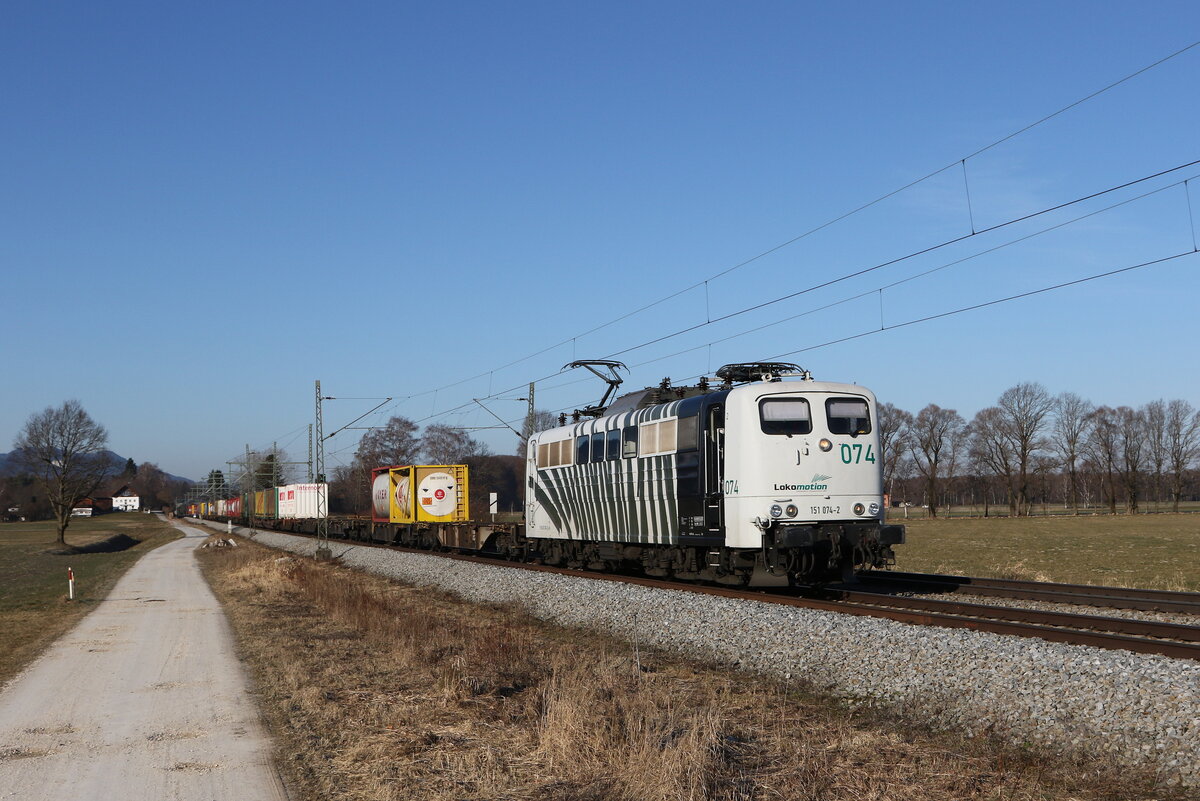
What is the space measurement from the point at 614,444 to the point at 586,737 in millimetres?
15122

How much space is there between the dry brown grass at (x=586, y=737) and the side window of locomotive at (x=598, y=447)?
9.48m

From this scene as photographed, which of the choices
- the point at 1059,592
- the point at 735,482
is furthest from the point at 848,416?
the point at 1059,592

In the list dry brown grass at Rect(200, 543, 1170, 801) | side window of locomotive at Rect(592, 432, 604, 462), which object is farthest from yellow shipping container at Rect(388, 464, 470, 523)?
dry brown grass at Rect(200, 543, 1170, 801)

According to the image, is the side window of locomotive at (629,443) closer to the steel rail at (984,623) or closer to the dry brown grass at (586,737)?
the steel rail at (984,623)

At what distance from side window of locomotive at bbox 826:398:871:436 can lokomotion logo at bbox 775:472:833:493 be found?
88 centimetres

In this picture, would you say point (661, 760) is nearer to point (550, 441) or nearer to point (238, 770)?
point (238, 770)

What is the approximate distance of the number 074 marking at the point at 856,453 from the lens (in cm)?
1808

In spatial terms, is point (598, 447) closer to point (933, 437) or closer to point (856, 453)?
point (856, 453)

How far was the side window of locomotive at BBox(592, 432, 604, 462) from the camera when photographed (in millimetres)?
23942

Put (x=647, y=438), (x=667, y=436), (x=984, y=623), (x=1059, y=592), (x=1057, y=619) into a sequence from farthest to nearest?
(x=647, y=438) < (x=667, y=436) < (x=1059, y=592) < (x=1057, y=619) < (x=984, y=623)

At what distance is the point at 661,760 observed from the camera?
725cm

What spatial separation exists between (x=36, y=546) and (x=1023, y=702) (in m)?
70.9

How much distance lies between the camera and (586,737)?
8.20 metres

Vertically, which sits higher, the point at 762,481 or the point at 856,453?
the point at 856,453
